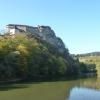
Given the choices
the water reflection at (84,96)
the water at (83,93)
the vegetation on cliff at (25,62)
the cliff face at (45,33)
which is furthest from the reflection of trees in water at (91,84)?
the cliff face at (45,33)

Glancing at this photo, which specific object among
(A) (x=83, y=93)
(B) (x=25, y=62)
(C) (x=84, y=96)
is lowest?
(C) (x=84, y=96)

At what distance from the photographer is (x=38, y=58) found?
84.6 m

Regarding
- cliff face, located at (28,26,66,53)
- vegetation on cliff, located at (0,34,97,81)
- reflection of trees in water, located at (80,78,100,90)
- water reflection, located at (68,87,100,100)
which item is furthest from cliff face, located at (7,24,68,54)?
water reflection, located at (68,87,100,100)

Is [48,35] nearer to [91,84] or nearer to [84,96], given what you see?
[91,84]

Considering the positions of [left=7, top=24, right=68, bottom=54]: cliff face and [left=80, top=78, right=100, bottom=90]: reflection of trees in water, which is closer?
[left=80, top=78, right=100, bottom=90]: reflection of trees in water

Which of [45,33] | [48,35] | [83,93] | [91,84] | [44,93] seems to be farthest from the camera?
[45,33]

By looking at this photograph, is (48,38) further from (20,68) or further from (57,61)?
(20,68)

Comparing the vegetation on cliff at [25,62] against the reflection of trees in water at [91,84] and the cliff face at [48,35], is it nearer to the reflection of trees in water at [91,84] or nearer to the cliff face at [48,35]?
the reflection of trees in water at [91,84]

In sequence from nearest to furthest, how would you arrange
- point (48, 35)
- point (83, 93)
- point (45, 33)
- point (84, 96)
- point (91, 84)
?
point (84, 96) < point (83, 93) < point (91, 84) < point (48, 35) < point (45, 33)

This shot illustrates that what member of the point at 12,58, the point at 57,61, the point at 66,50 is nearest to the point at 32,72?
the point at 12,58

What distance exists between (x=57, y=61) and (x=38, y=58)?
1390 cm

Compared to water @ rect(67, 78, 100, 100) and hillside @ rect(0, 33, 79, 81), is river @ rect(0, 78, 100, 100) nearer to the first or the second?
water @ rect(67, 78, 100, 100)

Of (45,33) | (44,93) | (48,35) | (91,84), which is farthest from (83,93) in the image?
(45,33)

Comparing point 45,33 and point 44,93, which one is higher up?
point 45,33
